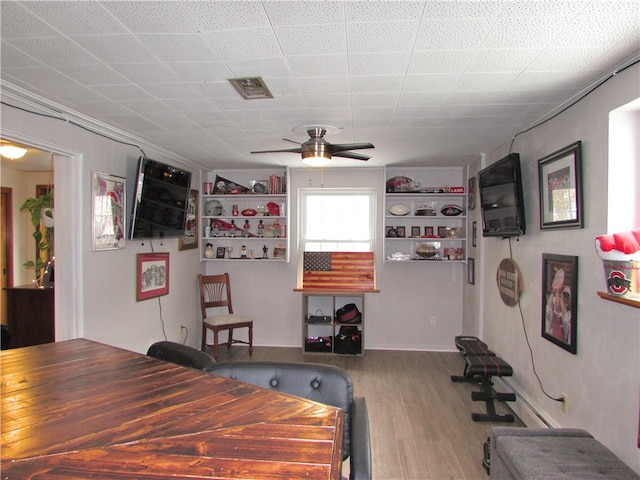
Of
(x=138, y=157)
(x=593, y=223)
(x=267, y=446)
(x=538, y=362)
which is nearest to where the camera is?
(x=267, y=446)

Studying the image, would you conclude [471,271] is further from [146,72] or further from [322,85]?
[146,72]

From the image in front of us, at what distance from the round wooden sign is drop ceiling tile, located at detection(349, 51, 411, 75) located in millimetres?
2144

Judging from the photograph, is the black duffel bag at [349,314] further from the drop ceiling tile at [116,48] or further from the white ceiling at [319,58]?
the drop ceiling tile at [116,48]

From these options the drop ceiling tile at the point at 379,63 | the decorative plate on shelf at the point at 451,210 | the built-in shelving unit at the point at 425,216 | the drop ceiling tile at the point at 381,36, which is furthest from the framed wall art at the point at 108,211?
the decorative plate on shelf at the point at 451,210

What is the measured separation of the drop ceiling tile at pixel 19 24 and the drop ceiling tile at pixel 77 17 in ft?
0.13

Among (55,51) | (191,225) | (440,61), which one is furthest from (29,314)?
(440,61)

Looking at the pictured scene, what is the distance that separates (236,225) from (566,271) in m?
4.00

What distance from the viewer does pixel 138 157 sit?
3898 mm

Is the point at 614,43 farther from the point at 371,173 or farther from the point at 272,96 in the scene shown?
the point at 371,173

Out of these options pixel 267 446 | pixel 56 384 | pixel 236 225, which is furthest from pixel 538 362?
pixel 236 225

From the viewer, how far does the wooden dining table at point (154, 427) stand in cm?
103

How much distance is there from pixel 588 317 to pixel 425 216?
282 centimetres

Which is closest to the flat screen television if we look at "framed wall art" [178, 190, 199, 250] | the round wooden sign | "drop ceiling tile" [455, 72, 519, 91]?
the round wooden sign

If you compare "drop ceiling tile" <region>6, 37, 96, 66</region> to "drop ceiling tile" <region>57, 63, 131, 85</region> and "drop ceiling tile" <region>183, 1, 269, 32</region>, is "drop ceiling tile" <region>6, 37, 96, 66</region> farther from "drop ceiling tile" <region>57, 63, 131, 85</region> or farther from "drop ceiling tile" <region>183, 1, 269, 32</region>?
"drop ceiling tile" <region>183, 1, 269, 32</region>
